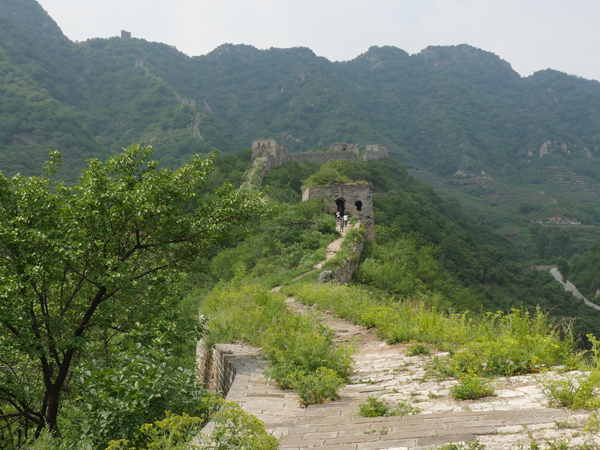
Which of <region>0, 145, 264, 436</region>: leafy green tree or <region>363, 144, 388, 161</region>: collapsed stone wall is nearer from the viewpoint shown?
<region>0, 145, 264, 436</region>: leafy green tree

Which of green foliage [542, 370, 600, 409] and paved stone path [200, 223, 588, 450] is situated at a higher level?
green foliage [542, 370, 600, 409]

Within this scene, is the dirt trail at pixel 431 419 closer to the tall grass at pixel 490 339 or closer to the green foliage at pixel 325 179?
the tall grass at pixel 490 339

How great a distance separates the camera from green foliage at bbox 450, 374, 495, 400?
13.6ft

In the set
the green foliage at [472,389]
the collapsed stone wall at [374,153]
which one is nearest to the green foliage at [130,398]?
the green foliage at [472,389]

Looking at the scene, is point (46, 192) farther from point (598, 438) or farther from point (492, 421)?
point (598, 438)

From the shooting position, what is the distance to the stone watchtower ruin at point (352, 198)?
2507 cm

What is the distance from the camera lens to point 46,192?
691 centimetres

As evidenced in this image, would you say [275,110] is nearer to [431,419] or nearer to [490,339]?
[490,339]

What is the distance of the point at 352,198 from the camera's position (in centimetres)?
2523

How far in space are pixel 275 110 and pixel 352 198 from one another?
11023 cm

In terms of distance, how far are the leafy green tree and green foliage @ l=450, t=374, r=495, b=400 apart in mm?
4822

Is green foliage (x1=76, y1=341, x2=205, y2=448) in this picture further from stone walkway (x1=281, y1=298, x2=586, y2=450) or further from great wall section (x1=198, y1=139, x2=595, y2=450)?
stone walkway (x1=281, y1=298, x2=586, y2=450)

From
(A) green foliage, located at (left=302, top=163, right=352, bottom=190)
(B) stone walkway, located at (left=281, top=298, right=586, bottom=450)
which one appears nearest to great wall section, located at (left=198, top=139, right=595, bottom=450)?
(B) stone walkway, located at (left=281, top=298, right=586, bottom=450)

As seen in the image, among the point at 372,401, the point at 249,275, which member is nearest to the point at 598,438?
the point at 372,401
